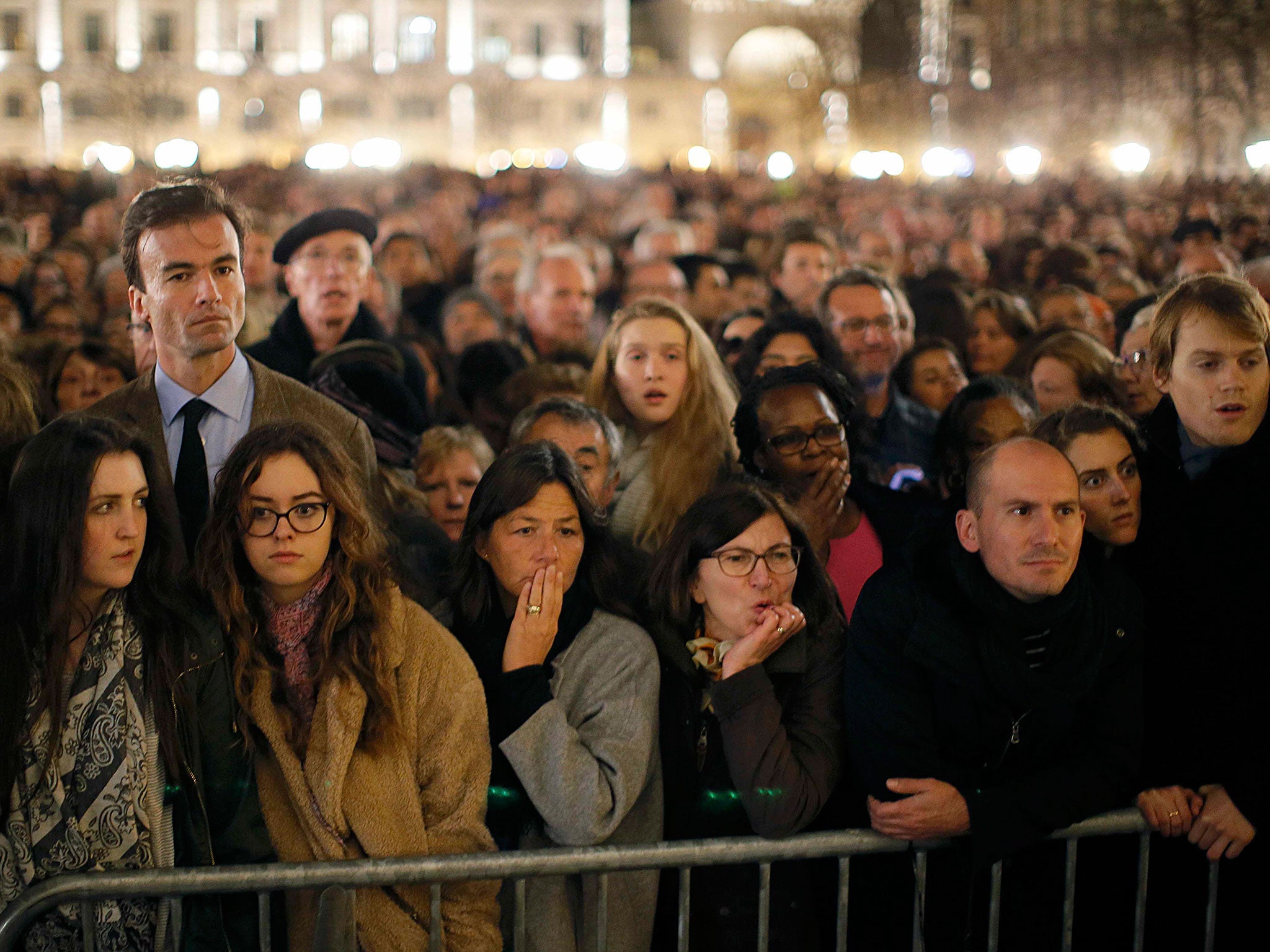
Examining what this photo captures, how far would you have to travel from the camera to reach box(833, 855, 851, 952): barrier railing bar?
319cm

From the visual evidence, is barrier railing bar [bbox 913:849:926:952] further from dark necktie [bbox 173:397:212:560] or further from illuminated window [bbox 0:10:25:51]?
illuminated window [bbox 0:10:25:51]

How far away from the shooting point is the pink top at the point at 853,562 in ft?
13.9

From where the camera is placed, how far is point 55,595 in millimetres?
3107

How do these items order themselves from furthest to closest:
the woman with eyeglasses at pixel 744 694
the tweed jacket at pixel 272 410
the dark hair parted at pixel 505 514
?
the tweed jacket at pixel 272 410 < the dark hair parted at pixel 505 514 < the woman with eyeglasses at pixel 744 694

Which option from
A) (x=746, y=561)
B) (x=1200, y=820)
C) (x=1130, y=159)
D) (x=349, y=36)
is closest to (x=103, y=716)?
(x=746, y=561)

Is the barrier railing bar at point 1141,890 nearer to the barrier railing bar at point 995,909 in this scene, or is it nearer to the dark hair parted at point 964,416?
the barrier railing bar at point 995,909

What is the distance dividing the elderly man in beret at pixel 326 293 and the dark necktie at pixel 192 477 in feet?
5.61

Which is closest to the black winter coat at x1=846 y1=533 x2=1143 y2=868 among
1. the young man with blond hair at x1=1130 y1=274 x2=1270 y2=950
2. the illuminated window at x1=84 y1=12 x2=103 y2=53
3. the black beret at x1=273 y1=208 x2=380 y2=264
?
the young man with blond hair at x1=1130 y1=274 x2=1270 y2=950

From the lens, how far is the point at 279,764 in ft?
10.6

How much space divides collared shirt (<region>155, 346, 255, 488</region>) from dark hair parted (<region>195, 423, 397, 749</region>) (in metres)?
0.44

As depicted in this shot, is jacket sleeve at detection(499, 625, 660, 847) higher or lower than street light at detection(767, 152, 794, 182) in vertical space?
lower

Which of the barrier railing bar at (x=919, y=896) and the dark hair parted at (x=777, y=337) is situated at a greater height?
the dark hair parted at (x=777, y=337)

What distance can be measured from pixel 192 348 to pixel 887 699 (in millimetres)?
2131

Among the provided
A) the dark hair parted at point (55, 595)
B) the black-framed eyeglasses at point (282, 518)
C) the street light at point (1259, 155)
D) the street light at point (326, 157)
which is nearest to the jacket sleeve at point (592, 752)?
the black-framed eyeglasses at point (282, 518)
